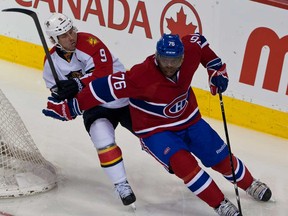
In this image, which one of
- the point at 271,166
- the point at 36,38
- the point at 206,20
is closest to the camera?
the point at 271,166

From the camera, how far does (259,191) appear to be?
172 inches

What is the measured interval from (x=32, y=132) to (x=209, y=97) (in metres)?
1.10

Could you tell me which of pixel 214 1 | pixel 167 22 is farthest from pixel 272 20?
pixel 167 22

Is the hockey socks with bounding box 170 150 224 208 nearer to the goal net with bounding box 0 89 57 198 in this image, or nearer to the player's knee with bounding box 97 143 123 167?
the player's knee with bounding box 97 143 123 167

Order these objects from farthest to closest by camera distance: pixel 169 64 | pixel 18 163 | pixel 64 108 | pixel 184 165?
pixel 18 163 < pixel 64 108 < pixel 184 165 < pixel 169 64

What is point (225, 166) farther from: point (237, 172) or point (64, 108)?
point (64, 108)

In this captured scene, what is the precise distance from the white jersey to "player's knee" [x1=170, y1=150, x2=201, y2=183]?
20.1 inches

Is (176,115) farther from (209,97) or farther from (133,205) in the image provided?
(209,97)

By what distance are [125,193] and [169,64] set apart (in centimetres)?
75

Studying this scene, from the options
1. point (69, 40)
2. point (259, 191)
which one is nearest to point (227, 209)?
point (259, 191)

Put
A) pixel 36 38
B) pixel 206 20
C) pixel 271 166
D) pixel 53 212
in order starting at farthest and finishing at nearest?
1. pixel 36 38
2. pixel 206 20
3. pixel 271 166
4. pixel 53 212

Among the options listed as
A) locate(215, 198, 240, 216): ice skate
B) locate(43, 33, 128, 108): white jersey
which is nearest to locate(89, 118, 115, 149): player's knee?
locate(43, 33, 128, 108): white jersey

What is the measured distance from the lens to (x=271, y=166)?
485cm

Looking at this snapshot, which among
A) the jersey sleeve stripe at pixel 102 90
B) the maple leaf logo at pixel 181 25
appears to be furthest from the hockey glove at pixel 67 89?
the maple leaf logo at pixel 181 25
